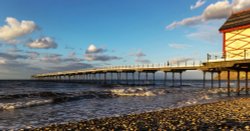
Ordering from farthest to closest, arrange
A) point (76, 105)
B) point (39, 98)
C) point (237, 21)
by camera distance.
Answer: point (39, 98) < point (237, 21) < point (76, 105)

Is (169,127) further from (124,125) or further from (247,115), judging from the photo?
(247,115)

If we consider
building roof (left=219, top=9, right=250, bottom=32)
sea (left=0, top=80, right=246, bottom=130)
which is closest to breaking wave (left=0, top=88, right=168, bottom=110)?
sea (left=0, top=80, right=246, bottom=130)

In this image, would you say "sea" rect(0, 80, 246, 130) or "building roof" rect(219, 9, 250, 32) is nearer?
"sea" rect(0, 80, 246, 130)

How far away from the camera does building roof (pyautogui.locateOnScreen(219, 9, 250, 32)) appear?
31.1m

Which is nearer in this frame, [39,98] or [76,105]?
[76,105]

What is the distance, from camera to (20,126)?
14117 millimetres

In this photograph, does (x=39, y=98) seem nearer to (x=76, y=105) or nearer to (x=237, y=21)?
(x=76, y=105)

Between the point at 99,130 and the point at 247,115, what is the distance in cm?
829

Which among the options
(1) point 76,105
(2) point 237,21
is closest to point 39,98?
(1) point 76,105

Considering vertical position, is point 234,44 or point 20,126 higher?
point 234,44

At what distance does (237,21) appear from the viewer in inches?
1276

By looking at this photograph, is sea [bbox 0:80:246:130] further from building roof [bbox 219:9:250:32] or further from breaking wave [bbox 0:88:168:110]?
building roof [bbox 219:9:250:32]

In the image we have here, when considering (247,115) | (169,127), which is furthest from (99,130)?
(247,115)

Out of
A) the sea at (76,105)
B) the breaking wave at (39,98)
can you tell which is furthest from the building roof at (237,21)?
the breaking wave at (39,98)
